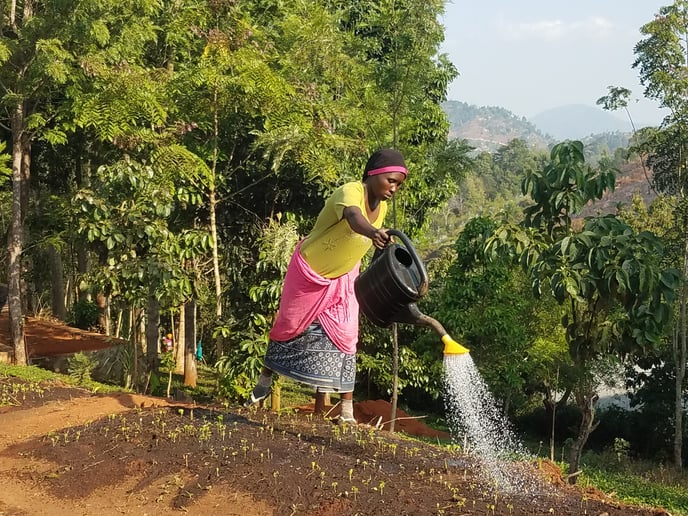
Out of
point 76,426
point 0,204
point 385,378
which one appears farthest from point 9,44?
point 0,204

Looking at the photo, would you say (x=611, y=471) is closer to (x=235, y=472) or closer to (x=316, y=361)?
(x=316, y=361)

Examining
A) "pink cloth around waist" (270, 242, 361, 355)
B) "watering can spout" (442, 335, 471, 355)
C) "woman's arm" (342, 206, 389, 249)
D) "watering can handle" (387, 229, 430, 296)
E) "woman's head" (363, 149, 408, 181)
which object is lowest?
"watering can spout" (442, 335, 471, 355)

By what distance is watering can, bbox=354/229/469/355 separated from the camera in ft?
11.4

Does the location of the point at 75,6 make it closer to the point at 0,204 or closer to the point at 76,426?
the point at 76,426

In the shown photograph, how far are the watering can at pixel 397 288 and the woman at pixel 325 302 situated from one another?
0.39m

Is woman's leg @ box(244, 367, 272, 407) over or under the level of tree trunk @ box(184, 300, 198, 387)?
over

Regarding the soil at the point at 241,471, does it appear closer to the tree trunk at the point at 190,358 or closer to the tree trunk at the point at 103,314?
the tree trunk at the point at 190,358

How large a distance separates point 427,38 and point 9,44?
5.55 metres

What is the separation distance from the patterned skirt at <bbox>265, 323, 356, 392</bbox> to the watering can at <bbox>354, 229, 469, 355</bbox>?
68cm

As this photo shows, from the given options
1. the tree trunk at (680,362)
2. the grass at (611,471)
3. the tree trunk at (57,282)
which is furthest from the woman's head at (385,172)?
the tree trunk at (57,282)

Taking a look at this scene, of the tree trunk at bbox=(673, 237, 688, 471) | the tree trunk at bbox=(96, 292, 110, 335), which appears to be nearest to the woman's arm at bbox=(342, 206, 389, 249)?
the tree trunk at bbox=(673, 237, 688, 471)

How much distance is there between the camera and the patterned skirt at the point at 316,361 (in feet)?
14.2

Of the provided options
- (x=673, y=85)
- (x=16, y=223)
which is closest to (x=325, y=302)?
(x=16, y=223)

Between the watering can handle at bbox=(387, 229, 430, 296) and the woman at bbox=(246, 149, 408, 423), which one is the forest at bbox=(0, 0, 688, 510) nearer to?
the woman at bbox=(246, 149, 408, 423)
